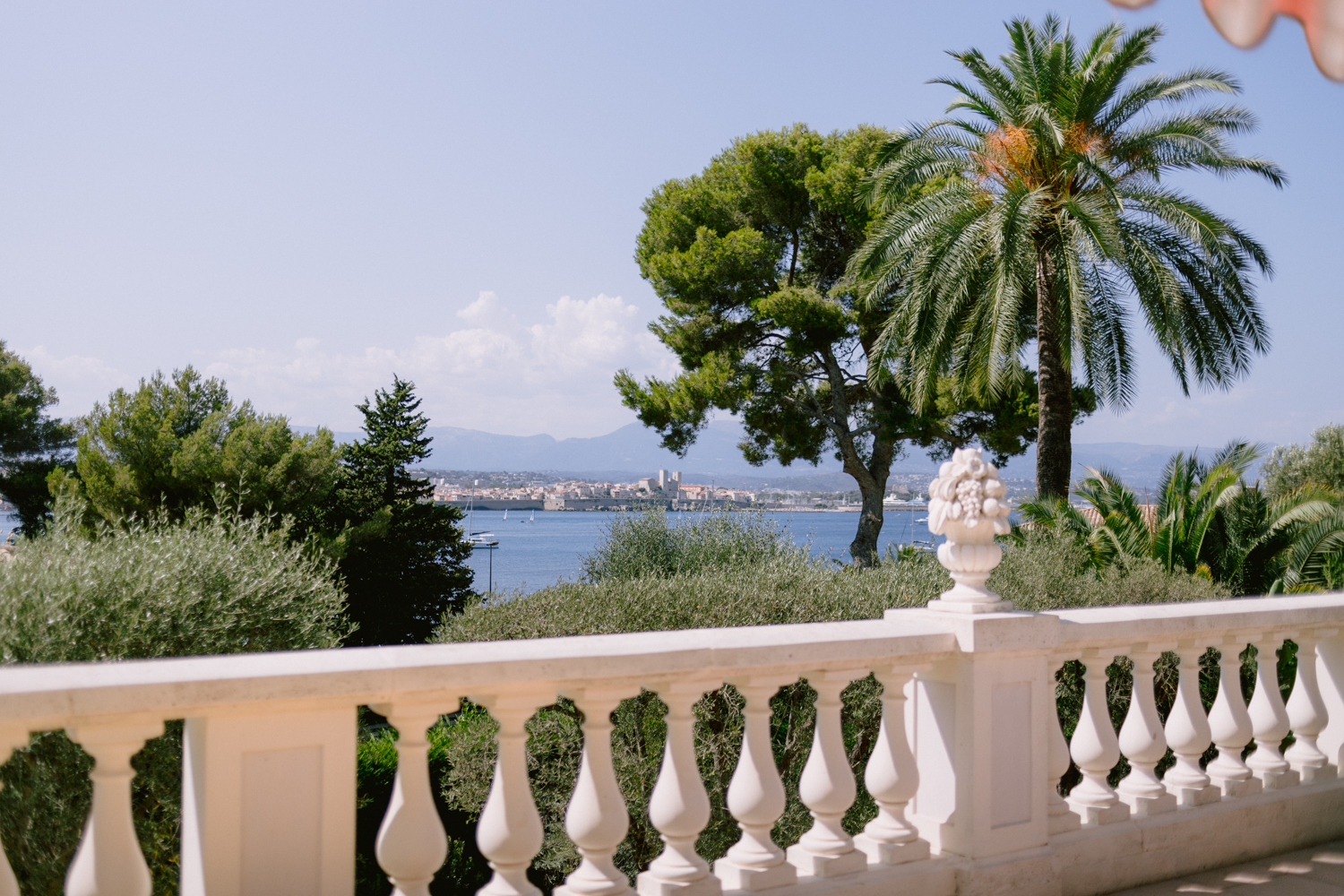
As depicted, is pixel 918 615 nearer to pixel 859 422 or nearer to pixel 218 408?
pixel 859 422

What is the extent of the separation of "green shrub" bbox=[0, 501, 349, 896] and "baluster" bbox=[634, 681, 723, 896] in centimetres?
424

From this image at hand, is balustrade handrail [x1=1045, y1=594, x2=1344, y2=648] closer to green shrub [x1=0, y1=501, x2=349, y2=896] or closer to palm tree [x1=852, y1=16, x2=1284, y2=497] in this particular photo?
green shrub [x1=0, y1=501, x2=349, y2=896]

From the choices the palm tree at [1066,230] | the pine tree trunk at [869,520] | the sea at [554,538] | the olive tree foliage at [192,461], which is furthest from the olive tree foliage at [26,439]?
the palm tree at [1066,230]

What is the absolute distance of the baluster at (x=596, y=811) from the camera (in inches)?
98.1

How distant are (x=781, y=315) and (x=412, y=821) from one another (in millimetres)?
24866

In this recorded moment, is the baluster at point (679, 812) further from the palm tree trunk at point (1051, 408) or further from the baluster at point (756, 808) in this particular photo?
the palm tree trunk at point (1051, 408)

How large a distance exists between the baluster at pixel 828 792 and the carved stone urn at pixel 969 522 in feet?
1.61

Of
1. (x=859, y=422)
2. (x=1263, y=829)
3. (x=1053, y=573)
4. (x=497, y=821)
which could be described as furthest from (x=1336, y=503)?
(x=859, y=422)

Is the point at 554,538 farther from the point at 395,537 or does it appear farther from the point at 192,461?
→ the point at 192,461

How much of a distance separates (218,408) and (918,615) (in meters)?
30.1

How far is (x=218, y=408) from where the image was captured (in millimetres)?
29594

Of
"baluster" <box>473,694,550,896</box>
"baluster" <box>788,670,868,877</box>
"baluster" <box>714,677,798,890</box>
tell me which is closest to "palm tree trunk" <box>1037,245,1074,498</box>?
"baluster" <box>788,670,868,877</box>

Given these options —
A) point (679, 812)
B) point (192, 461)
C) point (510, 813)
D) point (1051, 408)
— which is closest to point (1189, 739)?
point (679, 812)

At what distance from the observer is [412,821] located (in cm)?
230
